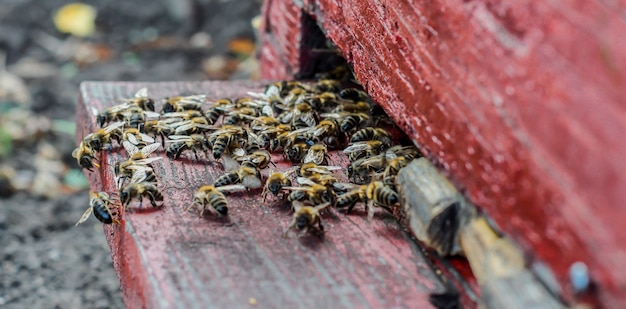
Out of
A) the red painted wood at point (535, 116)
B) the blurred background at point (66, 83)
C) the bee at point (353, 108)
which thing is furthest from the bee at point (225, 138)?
the blurred background at point (66, 83)

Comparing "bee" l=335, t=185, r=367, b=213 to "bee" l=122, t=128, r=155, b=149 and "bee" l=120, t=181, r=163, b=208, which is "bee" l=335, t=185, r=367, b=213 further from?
"bee" l=122, t=128, r=155, b=149

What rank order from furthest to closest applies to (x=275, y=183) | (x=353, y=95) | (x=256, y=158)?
(x=353, y=95) → (x=256, y=158) → (x=275, y=183)

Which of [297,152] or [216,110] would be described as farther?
[216,110]

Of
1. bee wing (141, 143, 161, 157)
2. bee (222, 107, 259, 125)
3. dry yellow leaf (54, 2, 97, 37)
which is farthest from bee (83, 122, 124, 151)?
dry yellow leaf (54, 2, 97, 37)

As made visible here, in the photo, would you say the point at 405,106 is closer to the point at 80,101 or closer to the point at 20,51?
the point at 80,101

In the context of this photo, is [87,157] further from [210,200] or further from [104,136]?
[210,200]

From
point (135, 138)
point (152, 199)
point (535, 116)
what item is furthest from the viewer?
point (135, 138)

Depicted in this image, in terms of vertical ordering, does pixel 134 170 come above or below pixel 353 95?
below

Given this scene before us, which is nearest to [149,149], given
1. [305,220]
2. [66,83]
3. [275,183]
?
[275,183]
